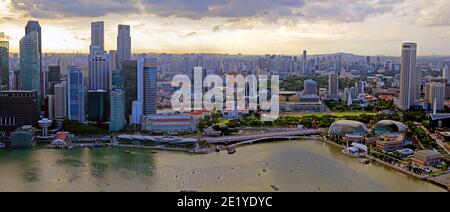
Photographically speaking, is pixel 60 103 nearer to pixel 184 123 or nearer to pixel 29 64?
pixel 29 64

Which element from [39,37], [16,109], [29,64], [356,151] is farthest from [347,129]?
[39,37]

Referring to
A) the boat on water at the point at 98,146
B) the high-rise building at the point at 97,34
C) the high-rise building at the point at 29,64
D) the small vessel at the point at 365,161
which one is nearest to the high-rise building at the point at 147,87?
the high-rise building at the point at 29,64

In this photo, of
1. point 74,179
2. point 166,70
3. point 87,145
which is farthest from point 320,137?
point 166,70

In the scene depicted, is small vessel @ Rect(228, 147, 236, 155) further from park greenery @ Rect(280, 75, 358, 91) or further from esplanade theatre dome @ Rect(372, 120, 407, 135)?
park greenery @ Rect(280, 75, 358, 91)

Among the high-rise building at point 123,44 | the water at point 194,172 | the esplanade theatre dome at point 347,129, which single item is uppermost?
the high-rise building at point 123,44

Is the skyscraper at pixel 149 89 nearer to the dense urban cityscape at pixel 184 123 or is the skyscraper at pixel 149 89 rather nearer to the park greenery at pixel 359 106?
the dense urban cityscape at pixel 184 123

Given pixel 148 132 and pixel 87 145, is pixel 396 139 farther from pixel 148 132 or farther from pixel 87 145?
pixel 87 145
